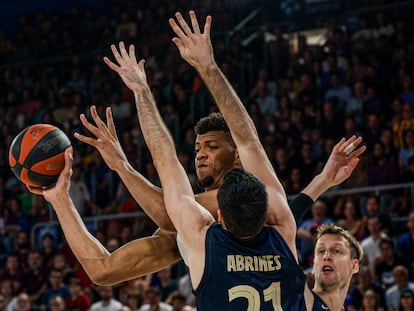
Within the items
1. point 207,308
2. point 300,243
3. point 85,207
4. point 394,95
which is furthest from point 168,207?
point 85,207

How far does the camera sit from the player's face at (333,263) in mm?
6270

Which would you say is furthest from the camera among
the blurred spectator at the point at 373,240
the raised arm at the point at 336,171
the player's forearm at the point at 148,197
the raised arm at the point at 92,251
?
the blurred spectator at the point at 373,240

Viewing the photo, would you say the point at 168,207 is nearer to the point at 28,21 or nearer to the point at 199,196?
the point at 199,196

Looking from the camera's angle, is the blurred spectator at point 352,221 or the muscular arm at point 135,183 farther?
the blurred spectator at point 352,221

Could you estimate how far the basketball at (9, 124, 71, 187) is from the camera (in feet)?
16.8

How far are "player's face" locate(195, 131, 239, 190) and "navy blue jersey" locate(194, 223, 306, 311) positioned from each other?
79 centimetres

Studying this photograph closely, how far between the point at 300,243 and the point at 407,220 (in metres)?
1.31

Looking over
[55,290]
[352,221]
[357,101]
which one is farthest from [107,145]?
[357,101]

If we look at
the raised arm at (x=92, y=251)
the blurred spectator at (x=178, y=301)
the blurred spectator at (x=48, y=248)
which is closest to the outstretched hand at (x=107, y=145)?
the raised arm at (x=92, y=251)

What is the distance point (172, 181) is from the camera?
4.71m

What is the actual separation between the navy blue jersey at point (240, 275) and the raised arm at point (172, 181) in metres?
0.06

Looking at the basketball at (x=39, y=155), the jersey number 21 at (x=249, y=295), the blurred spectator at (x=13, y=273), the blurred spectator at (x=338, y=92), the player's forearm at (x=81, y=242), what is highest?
the blurred spectator at (x=338, y=92)

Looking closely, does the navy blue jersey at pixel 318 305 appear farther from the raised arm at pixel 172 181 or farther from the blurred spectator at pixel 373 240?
the blurred spectator at pixel 373 240

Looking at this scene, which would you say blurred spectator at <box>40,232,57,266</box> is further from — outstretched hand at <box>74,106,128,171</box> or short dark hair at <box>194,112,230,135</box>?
short dark hair at <box>194,112,230,135</box>
